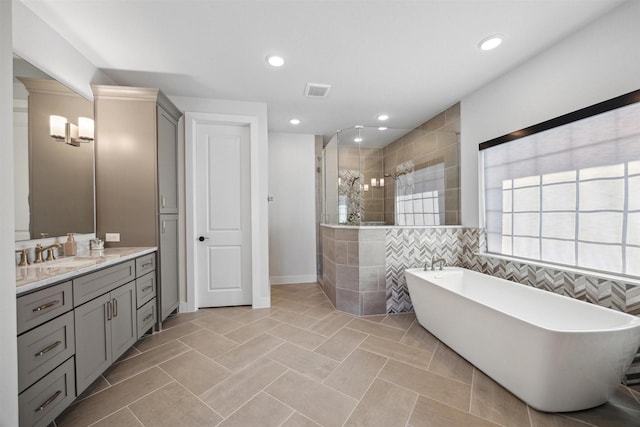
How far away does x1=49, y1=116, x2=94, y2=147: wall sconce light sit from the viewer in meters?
1.83

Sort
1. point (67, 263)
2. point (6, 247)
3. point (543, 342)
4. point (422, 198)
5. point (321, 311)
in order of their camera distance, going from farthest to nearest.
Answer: point (422, 198) < point (321, 311) < point (67, 263) < point (543, 342) < point (6, 247)

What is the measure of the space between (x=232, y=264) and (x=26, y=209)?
1.80m

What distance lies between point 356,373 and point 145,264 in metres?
1.98

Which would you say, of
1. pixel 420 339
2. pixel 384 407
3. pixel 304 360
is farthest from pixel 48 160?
pixel 420 339

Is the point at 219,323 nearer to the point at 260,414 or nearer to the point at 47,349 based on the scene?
the point at 260,414

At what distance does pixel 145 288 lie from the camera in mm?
2197

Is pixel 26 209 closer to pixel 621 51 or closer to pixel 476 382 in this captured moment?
pixel 476 382

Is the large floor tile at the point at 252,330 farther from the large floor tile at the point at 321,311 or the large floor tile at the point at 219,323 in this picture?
the large floor tile at the point at 321,311

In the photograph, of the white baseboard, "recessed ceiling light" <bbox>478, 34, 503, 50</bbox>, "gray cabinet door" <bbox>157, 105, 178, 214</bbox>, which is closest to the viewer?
"recessed ceiling light" <bbox>478, 34, 503, 50</bbox>

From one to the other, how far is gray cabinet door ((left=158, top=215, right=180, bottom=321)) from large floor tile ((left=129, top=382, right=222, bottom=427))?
1.01 metres

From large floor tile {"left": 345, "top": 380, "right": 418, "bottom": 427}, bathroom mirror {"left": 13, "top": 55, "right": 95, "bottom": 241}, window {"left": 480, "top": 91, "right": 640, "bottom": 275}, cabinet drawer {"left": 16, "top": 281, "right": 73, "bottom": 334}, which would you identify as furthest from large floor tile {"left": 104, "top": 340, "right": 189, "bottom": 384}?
window {"left": 480, "top": 91, "right": 640, "bottom": 275}

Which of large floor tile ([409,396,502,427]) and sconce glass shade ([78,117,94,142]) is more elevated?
sconce glass shade ([78,117,94,142])

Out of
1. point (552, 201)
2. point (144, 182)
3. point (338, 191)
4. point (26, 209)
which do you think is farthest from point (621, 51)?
point (26, 209)

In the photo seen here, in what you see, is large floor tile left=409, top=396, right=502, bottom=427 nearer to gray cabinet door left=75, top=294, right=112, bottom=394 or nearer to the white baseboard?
gray cabinet door left=75, top=294, right=112, bottom=394
